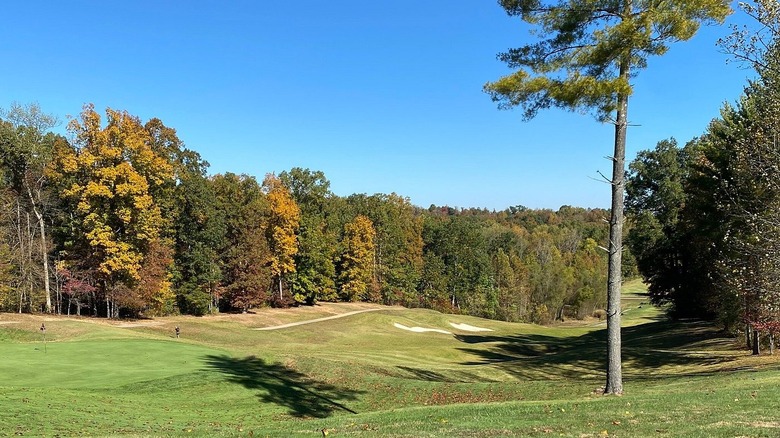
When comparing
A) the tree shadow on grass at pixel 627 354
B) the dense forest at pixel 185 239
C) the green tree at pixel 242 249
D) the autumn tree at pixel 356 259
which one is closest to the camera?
the tree shadow on grass at pixel 627 354

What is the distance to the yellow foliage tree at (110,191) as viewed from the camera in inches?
1421

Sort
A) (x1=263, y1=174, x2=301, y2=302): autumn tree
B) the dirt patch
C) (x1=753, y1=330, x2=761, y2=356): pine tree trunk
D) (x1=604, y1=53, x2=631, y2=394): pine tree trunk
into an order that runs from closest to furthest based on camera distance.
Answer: (x1=604, y1=53, x2=631, y2=394): pine tree trunk → (x1=753, y1=330, x2=761, y2=356): pine tree trunk → the dirt patch → (x1=263, y1=174, x2=301, y2=302): autumn tree

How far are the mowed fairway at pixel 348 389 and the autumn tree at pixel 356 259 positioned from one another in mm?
28896

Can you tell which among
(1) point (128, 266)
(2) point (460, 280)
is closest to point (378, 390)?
(1) point (128, 266)

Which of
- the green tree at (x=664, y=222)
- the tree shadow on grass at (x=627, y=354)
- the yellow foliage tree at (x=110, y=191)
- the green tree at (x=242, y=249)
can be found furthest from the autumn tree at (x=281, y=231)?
the green tree at (x=664, y=222)

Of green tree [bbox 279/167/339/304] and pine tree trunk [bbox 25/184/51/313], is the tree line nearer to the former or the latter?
green tree [bbox 279/167/339/304]

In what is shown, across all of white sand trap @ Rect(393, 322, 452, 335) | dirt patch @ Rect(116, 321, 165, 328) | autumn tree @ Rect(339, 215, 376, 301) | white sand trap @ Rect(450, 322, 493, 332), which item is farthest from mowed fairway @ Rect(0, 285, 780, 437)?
autumn tree @ Rect(339, 215, 376, 301)

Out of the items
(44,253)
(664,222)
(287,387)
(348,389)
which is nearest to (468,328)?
(664,222)

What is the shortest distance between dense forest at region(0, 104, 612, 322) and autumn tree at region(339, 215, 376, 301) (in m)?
0.18

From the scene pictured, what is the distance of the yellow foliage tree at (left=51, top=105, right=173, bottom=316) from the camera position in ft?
118

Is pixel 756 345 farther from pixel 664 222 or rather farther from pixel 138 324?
pixel 138 324

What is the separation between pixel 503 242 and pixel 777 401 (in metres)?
100.0

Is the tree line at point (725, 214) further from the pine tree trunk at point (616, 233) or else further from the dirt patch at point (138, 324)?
the dirt patch at point (138, 324)

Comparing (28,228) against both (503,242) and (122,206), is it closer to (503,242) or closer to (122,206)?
(122,206)
